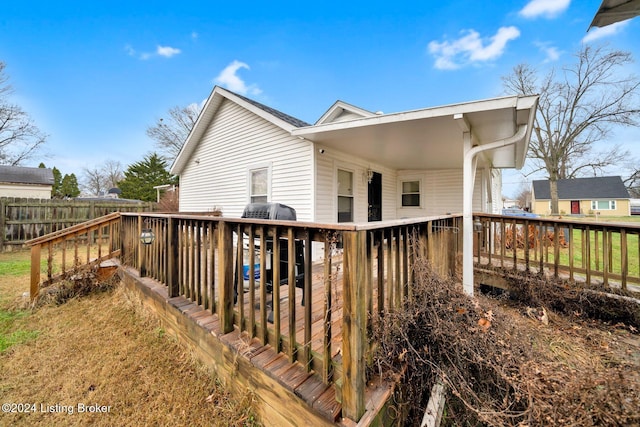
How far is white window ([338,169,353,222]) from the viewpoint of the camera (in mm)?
6297

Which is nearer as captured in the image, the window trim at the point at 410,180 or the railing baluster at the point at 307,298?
the railing baluster at the point at 307,298

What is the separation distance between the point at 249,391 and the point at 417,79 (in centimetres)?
1323

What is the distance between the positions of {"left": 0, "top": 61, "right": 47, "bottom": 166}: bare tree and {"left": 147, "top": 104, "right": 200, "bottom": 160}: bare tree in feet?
21.2

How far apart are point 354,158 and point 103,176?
138 feet

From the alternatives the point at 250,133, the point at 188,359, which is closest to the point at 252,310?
the point at 188,359

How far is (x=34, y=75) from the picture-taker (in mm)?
10953

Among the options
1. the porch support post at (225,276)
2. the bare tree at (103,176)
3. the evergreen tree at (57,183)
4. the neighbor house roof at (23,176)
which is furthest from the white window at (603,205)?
the evergreen tree at (57,183)

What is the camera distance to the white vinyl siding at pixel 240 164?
18.8 ft

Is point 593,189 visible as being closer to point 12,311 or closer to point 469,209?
point 469,209

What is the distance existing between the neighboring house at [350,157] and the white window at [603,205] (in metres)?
34.1

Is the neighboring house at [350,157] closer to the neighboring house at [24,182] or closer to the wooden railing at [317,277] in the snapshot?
the wooden railing at [317,277]

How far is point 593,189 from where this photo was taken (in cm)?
3145

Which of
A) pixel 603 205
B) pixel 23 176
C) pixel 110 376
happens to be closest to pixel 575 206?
pixel 603 205

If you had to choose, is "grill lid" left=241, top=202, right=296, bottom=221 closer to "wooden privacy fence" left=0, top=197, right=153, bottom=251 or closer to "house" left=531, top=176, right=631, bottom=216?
"wooden privacy fence" left=0, top=197, right=153, bottom=251
